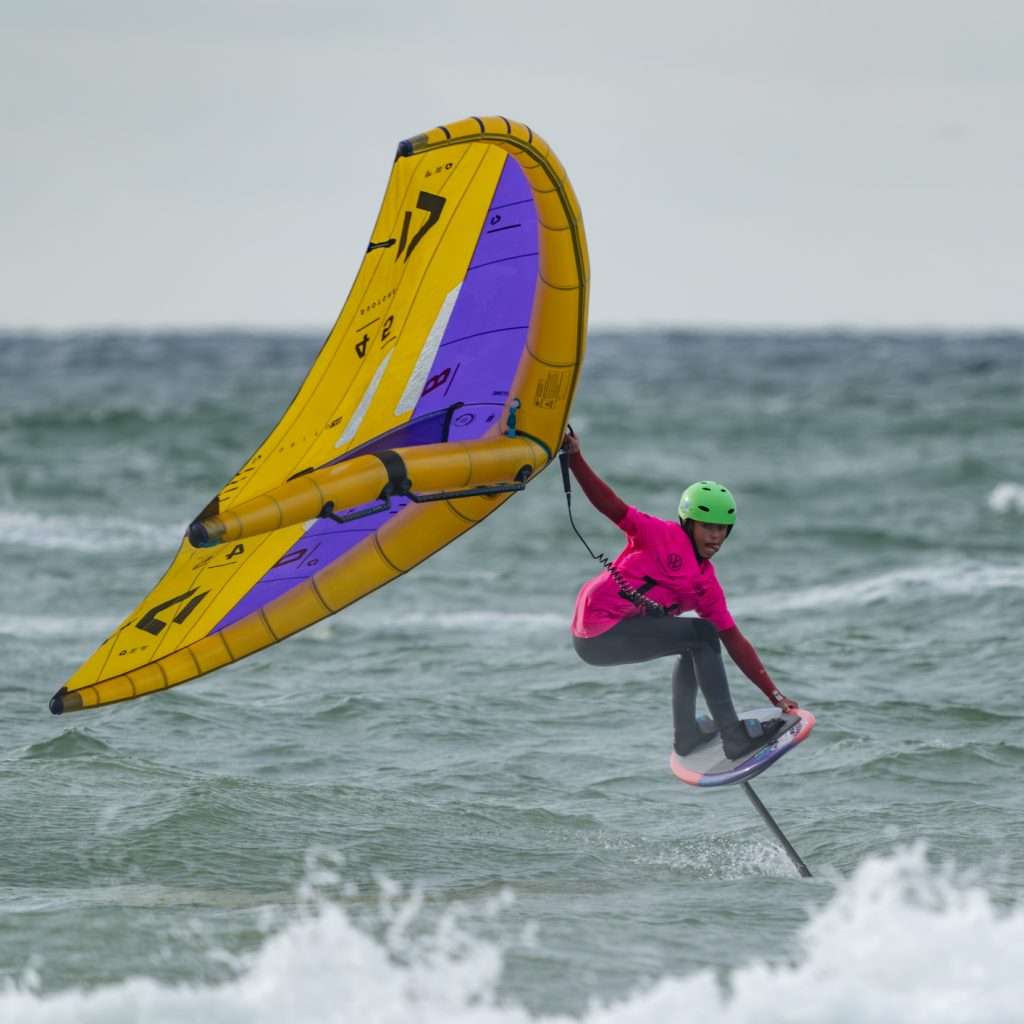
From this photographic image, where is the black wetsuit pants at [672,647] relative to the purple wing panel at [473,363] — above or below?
below

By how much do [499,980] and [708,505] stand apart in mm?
2588

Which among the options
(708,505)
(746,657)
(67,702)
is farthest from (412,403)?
(67,702)

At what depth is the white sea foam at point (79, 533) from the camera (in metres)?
21.7

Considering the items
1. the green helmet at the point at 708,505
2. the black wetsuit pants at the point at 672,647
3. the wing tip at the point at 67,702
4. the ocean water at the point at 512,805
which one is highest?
the green helmet at the point at 708,505

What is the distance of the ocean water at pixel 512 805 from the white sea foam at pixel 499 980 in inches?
0.7

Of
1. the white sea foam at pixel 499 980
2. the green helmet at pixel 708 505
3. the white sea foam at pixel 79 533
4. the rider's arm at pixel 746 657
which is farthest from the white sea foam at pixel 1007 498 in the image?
the white sea foam at pixel 499 980

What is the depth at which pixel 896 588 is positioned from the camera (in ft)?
61.2

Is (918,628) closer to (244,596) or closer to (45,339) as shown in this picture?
(244,596)

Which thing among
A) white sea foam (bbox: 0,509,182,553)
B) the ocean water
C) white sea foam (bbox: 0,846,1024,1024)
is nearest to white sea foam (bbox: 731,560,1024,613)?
the ocean water

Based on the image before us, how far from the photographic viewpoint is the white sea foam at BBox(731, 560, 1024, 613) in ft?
59.2

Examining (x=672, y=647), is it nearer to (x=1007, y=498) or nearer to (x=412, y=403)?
(x=412, y=403)

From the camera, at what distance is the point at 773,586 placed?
1931 centimetres

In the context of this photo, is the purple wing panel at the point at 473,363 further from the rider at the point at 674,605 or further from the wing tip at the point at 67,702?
the wing tip at the point at 67,702

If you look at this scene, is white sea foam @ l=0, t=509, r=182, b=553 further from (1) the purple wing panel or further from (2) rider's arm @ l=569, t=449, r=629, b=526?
(2) rider's arm @ l=569, t=449, r=629, b=526
